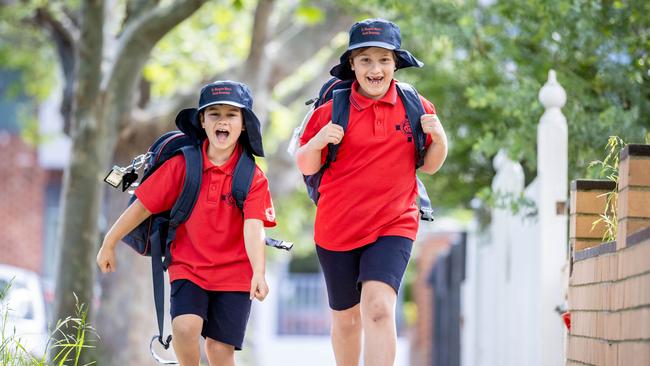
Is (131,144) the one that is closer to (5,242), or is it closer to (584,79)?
(584,79)

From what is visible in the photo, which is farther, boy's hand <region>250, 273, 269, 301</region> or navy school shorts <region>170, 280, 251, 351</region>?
navy school shorts <region>170, 280, 251, 351</region>

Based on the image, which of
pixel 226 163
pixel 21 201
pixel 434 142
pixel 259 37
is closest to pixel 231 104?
pixel 226 163

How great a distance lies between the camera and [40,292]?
47.7 feet

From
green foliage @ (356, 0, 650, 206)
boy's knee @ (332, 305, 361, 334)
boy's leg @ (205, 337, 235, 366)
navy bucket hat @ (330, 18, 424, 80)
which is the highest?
green foliage @ (356, 0, 650, 206)

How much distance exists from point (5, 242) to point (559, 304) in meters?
20.5

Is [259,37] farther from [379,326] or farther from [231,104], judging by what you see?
[379,326]

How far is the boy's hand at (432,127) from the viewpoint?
5.77 metres

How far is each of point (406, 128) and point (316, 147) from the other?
1.41 ft

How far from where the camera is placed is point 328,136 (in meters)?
5.72

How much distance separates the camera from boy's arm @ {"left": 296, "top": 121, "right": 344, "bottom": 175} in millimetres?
5727

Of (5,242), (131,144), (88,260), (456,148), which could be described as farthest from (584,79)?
(5,242)

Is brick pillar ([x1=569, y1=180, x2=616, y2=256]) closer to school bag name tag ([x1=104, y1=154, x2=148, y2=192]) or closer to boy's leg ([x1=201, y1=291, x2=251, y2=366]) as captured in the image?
boy's leg ([x1=201, y1=291, x2=251, y2=366])

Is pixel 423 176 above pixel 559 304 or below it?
above

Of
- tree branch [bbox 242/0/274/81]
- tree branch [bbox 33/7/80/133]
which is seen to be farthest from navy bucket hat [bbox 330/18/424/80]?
tree branch [bbox 33/7/80/133]
